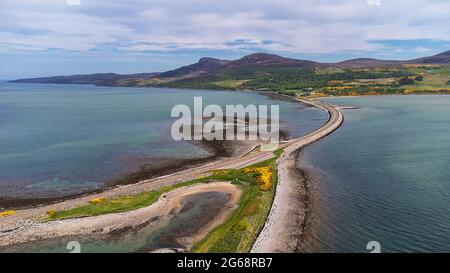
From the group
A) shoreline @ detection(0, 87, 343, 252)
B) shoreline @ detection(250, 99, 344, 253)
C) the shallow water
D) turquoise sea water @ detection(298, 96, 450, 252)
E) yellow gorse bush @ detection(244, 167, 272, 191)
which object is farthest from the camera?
yellow gorse bush @ detection(244, 167, 272, 191)

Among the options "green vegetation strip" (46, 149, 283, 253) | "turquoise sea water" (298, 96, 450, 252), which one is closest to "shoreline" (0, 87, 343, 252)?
"green vegetation strip" (46, 149, 283, 253)

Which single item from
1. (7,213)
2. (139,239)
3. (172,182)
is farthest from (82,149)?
(139,239)

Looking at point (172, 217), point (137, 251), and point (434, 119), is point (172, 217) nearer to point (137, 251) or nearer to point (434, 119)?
point (137, 251)

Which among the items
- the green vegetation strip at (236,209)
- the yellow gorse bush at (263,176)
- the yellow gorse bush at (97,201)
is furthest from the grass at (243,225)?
the yellow gorse bush at (97,201)

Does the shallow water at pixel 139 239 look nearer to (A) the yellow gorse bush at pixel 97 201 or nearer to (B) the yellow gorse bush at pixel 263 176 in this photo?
(A) the yellow gorse bush at pixel 97 201

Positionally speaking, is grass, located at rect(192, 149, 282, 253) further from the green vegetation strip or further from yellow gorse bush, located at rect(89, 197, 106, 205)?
yellow gorse bush, located at rect(89, 197, 106, 205)

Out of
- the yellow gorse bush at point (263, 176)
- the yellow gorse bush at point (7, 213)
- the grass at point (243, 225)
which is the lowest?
the yellow gorse bush at point (7, 213)
